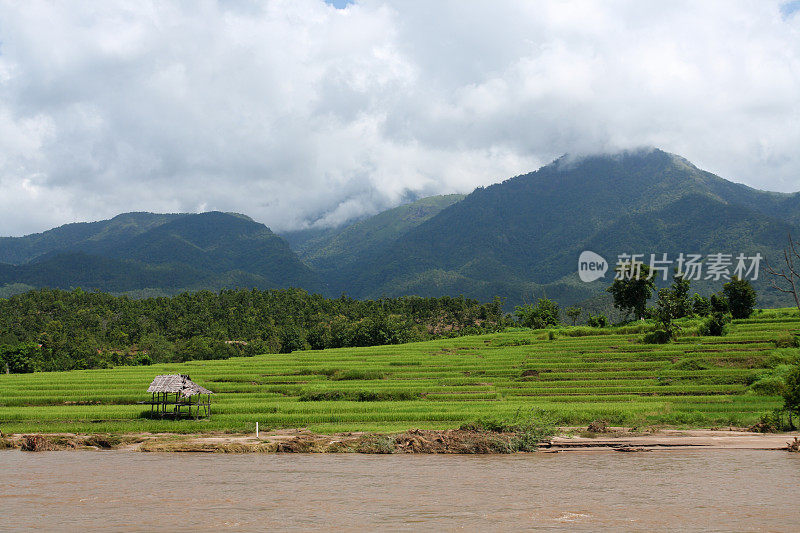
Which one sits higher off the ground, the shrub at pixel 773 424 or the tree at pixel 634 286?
the tree at pixel 634 286

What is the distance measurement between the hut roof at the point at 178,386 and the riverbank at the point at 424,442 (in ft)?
17.5

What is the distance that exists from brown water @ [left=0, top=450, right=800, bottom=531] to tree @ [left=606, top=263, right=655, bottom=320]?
191 feet

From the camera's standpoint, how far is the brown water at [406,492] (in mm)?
A: 16734

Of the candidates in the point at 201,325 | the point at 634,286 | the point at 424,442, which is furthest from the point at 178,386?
the point at 201,325

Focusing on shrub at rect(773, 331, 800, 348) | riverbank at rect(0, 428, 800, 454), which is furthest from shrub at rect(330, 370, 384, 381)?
shrub at rect(773, 331, 800, 348)

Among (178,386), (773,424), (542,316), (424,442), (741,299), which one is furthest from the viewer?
(542,316)

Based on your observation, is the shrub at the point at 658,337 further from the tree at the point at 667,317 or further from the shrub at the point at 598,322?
the shrub at the point at 598,322

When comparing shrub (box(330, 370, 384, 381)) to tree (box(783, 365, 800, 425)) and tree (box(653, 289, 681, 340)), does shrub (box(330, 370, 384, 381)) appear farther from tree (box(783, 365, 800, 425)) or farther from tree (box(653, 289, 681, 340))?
tree (box(783, 365, 800, 425))

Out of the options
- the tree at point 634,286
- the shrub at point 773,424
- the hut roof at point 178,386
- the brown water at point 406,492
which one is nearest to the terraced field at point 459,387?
the shrub at point 773,424

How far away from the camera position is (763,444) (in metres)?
29.3

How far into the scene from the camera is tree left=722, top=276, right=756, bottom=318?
7519 centimetres

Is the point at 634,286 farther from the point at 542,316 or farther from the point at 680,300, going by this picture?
the point at 542,316

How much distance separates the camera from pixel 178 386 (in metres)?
39.2

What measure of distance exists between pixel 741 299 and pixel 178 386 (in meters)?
67.8
